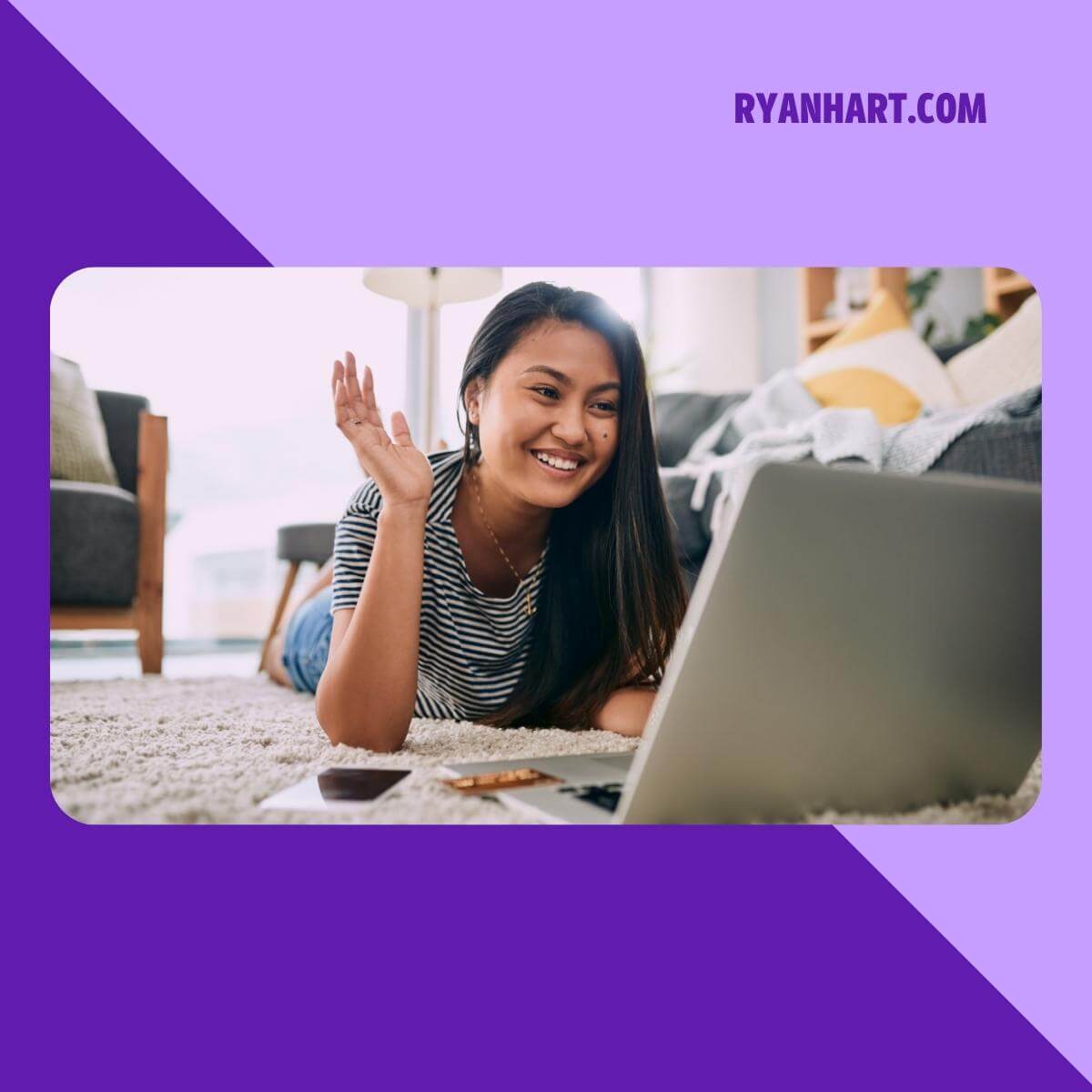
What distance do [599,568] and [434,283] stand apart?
416 mm

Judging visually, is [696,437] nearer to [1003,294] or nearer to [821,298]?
[1003,294]

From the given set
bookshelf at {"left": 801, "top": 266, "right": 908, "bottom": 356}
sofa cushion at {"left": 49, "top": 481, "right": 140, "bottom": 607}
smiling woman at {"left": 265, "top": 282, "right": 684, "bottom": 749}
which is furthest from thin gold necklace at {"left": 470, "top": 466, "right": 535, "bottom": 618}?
bookshelf at {"left": 801, "top": 266, "right": 908, "bottom": 356}

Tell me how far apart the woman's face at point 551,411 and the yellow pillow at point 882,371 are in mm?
1035

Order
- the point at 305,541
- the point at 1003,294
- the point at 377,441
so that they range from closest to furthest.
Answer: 1. the point at 377,441
2. the point at 305,541
3. the point at 1003,294

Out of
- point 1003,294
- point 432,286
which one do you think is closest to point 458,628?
point 432,286

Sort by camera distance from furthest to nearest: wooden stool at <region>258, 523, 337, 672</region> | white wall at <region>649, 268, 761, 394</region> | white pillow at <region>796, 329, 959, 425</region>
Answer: white wall at <region>649, 268, 761, 394</region>
white pillow at <region>796, 329, 959, 425</region>
wooden stool at <region>258, 523, 337, 672</region>

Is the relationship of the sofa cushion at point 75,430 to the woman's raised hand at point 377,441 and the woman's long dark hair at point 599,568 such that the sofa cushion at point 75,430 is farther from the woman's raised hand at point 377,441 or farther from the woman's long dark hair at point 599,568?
the woman's long dark hair at point 599,568

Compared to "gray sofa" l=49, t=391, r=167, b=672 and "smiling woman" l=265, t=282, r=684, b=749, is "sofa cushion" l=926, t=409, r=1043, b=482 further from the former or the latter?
"gray sofa" l=49, t=391, r=167, b=672

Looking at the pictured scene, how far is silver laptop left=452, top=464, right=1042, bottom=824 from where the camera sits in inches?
20.1

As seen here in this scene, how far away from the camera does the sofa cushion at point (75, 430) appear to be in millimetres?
690

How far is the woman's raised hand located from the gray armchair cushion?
870 millimetres

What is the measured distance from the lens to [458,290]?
0.72m

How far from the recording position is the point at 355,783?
2.06ft

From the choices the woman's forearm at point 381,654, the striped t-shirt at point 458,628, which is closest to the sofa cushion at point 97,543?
the striped t-shirt at point 458,628
